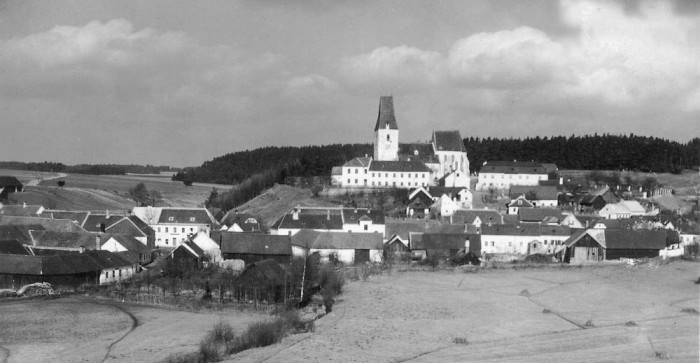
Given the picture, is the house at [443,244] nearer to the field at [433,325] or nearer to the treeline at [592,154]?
the field at [433,325]

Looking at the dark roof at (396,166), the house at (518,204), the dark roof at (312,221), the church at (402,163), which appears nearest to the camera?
the dark roof at (312,221)

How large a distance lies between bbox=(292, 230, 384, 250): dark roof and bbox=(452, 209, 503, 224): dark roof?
8.51m

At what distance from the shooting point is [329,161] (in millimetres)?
88250

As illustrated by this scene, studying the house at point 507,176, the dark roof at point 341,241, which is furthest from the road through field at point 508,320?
the house at point 507,176

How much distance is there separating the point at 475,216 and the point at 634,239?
1145cm

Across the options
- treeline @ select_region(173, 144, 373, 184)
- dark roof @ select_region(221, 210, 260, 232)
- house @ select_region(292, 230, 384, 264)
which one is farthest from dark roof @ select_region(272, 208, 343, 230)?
treeline @ select_region(173, 144, 373, 184)

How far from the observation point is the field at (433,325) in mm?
24797

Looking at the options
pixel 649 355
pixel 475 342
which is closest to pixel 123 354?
pixel 475 342

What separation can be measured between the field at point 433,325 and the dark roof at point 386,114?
3997cm

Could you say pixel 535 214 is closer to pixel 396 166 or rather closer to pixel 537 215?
pixel 537 215

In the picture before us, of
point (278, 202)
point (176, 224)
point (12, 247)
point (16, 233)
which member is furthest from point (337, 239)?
point (278, 202)

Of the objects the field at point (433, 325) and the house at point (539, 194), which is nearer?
the field at point (433, 325)

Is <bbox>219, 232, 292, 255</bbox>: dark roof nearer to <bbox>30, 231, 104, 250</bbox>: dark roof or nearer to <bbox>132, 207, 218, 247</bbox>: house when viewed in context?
<bbox>30, 231, 104, 250</bbox>: dark roof

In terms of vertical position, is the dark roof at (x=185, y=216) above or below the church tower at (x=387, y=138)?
below
